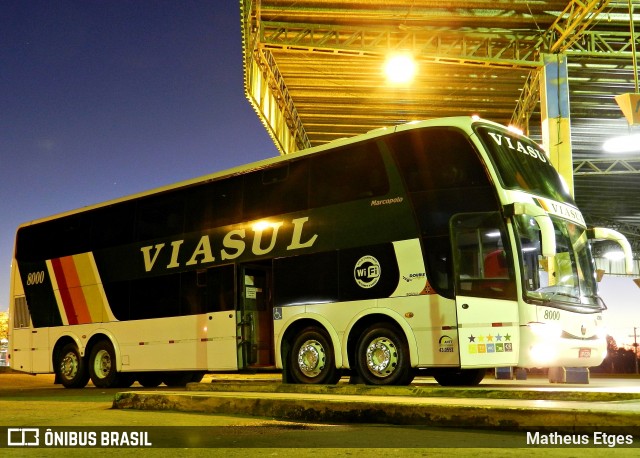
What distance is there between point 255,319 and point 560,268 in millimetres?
4953

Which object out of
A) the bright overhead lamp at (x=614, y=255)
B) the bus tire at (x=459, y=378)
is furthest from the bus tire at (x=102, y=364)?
the bright overhead lamp at (x=614, y=255)

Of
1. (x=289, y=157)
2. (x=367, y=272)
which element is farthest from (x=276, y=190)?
(x=367, y=272)

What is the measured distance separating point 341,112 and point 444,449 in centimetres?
1936

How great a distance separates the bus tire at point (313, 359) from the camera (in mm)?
11031

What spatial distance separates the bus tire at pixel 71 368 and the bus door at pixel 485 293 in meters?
8.77

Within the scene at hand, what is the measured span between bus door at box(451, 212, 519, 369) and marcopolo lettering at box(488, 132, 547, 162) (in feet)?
3.94

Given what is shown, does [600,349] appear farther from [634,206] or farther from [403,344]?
[634,206]

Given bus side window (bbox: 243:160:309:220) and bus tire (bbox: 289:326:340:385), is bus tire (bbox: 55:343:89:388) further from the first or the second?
bus tire (bbox: 289:326:340:385)

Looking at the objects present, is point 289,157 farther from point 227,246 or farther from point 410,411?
point 410,411

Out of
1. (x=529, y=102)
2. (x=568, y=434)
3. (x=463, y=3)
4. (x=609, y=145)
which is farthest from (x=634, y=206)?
(x=568, y=434)

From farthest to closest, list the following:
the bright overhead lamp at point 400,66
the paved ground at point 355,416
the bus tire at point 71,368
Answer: the bright overhead lamp at point 400,66
the bus tire at point 71,368
the paved ground at point 355,416

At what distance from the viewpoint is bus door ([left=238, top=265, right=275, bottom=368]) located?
12430mm

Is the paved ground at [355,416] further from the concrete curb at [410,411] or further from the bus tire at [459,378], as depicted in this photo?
the bus tire at [459,378]

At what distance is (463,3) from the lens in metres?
17.7
